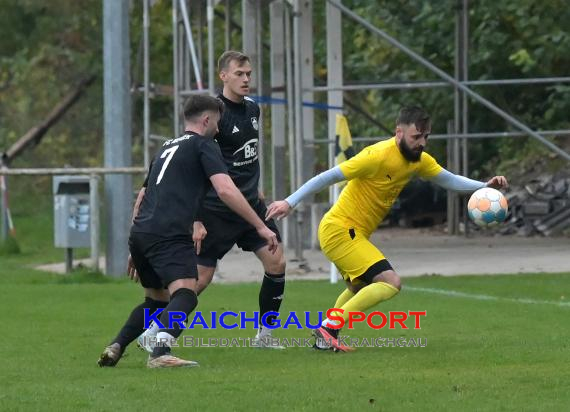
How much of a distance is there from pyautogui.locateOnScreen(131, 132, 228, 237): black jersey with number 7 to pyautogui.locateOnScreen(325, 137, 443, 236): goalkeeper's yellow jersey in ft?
4.12

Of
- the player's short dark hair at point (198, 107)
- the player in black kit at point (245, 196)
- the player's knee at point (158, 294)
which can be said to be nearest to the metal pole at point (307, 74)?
the player in black kit at point (245, 196)

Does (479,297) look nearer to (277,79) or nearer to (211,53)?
(211,53)

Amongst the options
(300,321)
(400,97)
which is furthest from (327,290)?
(400,97)

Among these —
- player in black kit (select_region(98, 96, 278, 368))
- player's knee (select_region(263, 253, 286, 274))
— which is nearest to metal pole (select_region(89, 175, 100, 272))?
player's knee (select_region(263, 253, 286, 274))

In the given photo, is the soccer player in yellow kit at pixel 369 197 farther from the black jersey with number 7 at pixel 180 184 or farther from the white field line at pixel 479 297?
the white field line at pixel 479 297

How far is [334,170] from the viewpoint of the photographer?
9859 mm

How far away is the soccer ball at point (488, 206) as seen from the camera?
10.4m

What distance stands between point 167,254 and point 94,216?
891 centimetres

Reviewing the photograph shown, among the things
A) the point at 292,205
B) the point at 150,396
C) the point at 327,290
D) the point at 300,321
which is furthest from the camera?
the point at 327,290

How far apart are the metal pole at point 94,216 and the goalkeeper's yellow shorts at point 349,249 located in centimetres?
774

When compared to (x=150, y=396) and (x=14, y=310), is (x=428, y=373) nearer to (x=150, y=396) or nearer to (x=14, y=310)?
(x=150, y=396)

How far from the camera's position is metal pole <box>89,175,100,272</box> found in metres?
17.6

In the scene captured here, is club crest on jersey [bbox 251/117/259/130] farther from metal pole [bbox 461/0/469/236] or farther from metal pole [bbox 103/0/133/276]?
metal pole [bbox 461/0/469/236]

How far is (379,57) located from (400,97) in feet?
2.74
